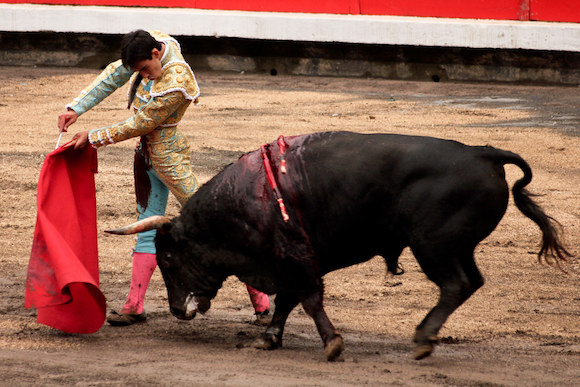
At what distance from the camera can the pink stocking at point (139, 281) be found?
4641 millimetres

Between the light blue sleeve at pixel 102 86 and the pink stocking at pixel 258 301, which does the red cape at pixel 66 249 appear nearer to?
the light blue sleeve at pixel 102 86

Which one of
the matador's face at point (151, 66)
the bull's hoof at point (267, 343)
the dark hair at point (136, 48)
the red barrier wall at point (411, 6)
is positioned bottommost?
the red barrier wall at point (411, 6)

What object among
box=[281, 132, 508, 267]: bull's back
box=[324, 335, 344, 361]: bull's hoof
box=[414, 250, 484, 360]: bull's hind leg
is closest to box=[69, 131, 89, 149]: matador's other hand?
box=[281, 132, 508, 267]: bull's back

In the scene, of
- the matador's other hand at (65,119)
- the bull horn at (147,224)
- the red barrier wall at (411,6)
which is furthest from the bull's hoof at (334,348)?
the red barrier wall at (411,6)

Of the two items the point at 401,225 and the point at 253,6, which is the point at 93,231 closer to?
the point at 401,225

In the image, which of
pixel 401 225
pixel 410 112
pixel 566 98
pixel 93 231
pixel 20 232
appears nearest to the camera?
pixel 401 225

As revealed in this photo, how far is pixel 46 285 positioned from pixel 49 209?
37 centimetres

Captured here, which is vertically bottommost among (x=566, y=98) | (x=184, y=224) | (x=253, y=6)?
(x=566, y=98)

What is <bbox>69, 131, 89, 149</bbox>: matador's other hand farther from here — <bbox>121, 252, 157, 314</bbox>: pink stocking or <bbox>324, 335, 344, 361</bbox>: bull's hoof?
<bbox>324, 335, 344, 361</bbox>: bull's hoof

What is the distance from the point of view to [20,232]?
6.36 metres

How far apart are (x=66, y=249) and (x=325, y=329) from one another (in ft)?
4.05

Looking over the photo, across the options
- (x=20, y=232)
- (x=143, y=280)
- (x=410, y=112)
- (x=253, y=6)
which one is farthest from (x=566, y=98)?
(x=143, y=280)

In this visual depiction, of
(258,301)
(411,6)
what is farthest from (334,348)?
(411,6)

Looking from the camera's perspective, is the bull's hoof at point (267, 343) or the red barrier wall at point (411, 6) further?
the red barrier wall at point (411, 6)
